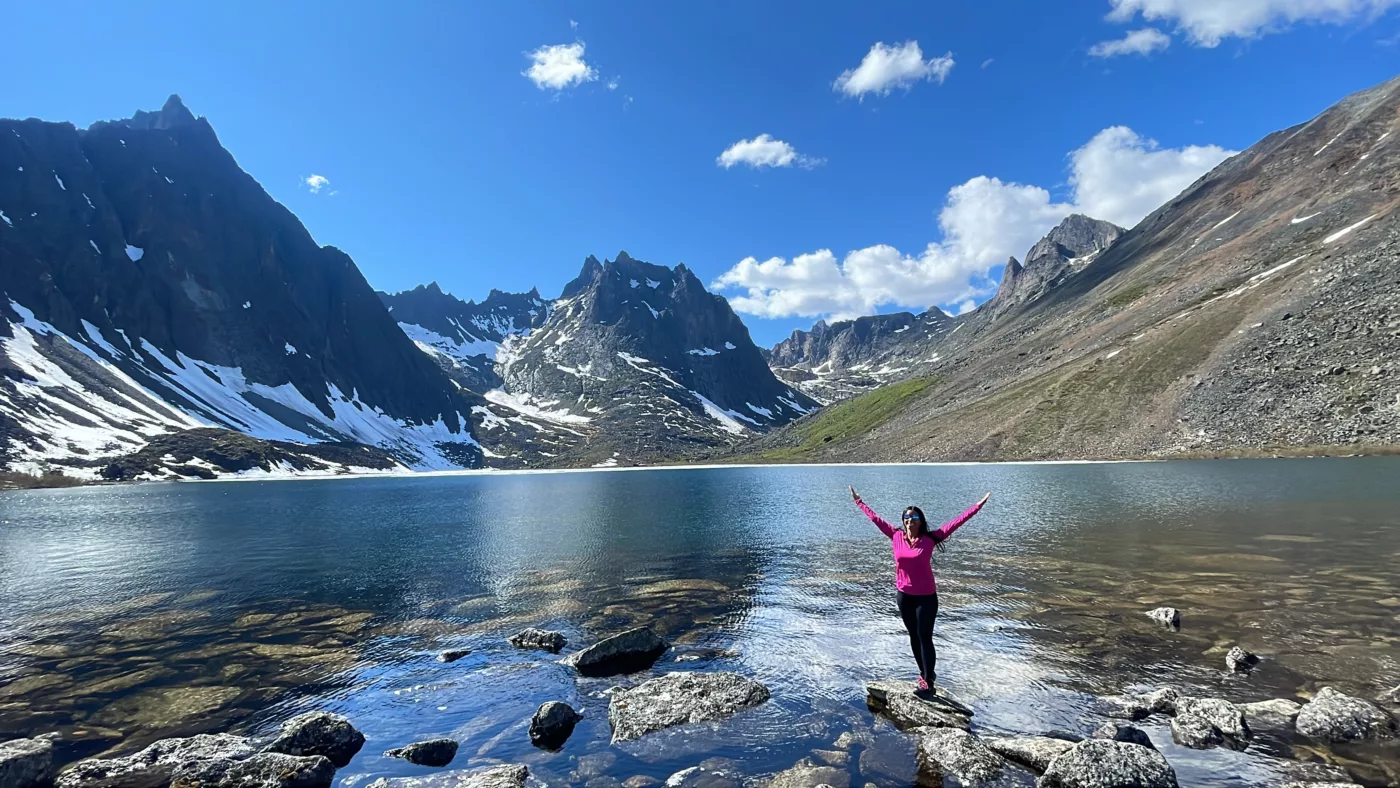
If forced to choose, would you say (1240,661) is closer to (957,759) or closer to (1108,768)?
(1108,768)

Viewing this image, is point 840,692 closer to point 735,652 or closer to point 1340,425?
point 735,652

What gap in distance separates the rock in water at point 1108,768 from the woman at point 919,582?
4.41 metres

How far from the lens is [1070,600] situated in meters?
26.9

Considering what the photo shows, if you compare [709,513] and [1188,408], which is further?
[1188,408]

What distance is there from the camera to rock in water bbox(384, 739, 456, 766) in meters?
14.6

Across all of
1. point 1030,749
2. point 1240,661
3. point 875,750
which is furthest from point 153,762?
point 1240,661

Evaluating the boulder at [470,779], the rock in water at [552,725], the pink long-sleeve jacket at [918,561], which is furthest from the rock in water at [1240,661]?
the boulder at [470,779]

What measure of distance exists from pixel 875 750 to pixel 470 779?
8687mm

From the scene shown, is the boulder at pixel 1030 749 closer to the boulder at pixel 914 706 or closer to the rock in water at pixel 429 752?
the boulder at pixel 914 706

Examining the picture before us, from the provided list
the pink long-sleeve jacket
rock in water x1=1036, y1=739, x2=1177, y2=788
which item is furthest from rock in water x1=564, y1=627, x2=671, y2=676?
rock in water x1=1036, y1=739, x2=1177, y2=788

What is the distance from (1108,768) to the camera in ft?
38.5

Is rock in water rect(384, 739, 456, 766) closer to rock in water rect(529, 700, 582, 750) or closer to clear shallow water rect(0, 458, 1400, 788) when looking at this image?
clear shallow water rect(0, 458, 1400, 788)

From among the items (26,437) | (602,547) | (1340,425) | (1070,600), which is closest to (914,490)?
(602,547)

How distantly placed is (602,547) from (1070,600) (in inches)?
1292
